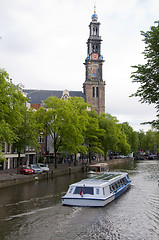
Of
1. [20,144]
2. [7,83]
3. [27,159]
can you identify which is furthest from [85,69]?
[7,83]

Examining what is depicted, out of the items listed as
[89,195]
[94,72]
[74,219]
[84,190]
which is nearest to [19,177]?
[84,190]

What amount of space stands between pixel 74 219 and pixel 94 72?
9448 cm

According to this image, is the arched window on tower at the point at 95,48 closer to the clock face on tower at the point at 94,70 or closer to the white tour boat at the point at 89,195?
the clock face on tower at the point at 94,70

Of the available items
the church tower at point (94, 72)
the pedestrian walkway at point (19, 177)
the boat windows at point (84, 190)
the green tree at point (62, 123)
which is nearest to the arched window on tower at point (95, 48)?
the church tower at point (94, 72)

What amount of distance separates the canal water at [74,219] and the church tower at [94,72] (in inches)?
3115

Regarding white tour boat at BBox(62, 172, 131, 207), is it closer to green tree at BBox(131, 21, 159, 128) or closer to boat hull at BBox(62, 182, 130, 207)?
boat hull at BBox(62, 182, 130, 207)

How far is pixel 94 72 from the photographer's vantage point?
355ft

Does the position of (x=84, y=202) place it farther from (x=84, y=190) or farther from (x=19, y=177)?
(x=19, y=177)

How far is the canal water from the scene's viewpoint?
15.6 meters

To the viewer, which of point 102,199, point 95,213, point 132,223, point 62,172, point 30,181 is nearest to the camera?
point 132,223

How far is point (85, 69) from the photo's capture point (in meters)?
113

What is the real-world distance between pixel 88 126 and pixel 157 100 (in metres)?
42.1

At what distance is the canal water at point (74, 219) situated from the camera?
15555 mm

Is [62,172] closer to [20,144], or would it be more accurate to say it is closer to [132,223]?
[20,144]
